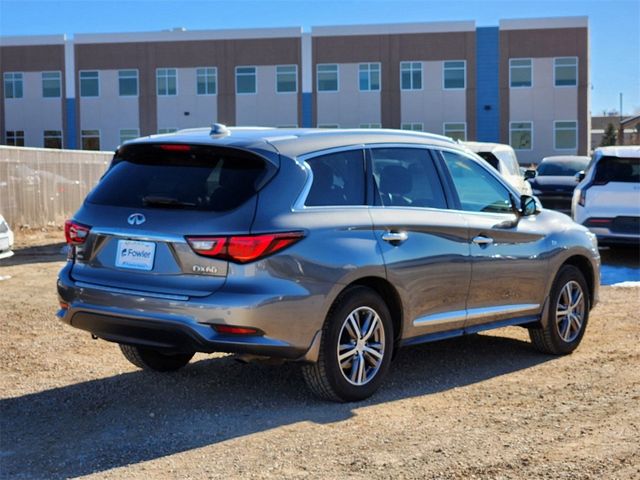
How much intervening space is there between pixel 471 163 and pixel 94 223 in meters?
→ 2.99

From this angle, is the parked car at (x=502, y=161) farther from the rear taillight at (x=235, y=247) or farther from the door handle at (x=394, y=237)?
the rear taillight at (x=235, y=247)

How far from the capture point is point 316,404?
242 inches

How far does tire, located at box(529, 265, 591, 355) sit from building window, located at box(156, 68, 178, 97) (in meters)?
48.8

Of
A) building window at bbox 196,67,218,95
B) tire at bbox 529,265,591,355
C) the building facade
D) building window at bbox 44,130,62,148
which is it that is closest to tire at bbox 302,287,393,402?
tire at bbox 529,265,591,355

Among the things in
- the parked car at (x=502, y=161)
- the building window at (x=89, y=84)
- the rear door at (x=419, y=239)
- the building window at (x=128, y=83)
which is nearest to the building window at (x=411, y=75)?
the building window at (x=128, y=83)

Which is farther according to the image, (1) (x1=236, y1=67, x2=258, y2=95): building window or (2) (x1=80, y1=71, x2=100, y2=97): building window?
(2) (x1=80, y1=71, x2=100, y2=97): building window

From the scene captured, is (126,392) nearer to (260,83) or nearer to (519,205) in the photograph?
(519,205)

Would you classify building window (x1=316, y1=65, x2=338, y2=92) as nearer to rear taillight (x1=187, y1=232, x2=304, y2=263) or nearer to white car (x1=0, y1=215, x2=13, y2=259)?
white car (x1=0, y1=215, x2=13, y2=259)

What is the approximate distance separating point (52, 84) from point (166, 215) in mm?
53773

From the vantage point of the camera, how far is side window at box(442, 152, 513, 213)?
7062 millimetres

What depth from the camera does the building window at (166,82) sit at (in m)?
54.8

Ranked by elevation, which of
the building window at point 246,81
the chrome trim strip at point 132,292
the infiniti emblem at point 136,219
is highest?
the building window at point 246,81

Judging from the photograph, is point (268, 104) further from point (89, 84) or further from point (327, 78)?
point (89, 84)

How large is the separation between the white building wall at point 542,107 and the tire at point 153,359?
46.7m
